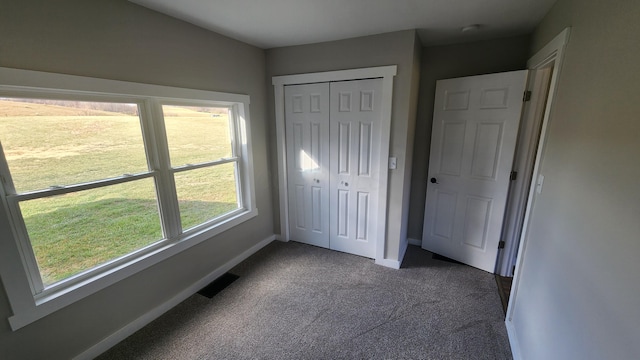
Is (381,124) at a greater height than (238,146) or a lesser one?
greater

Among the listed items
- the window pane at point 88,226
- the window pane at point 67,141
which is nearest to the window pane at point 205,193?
the window pane at point 88,226

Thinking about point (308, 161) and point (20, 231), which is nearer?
point (20, 231)

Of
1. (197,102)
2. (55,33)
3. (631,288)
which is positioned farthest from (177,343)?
(631,288)

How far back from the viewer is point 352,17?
1942mm

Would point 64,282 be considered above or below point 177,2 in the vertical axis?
below

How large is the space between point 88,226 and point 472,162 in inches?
127

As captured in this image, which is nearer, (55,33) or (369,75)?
(55,33)

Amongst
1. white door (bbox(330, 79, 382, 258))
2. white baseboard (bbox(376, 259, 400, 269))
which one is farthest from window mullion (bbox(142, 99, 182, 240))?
white baseboard (bbox(376, 259, 400, 269))

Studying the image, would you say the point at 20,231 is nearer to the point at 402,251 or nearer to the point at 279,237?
the point at 279,237

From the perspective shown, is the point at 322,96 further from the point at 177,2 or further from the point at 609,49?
the point at 609,49

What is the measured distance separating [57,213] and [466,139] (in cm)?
330

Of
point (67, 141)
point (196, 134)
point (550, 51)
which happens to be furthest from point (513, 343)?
point (67, 141)

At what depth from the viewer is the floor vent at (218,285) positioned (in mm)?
2309

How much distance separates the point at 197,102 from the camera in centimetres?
223
